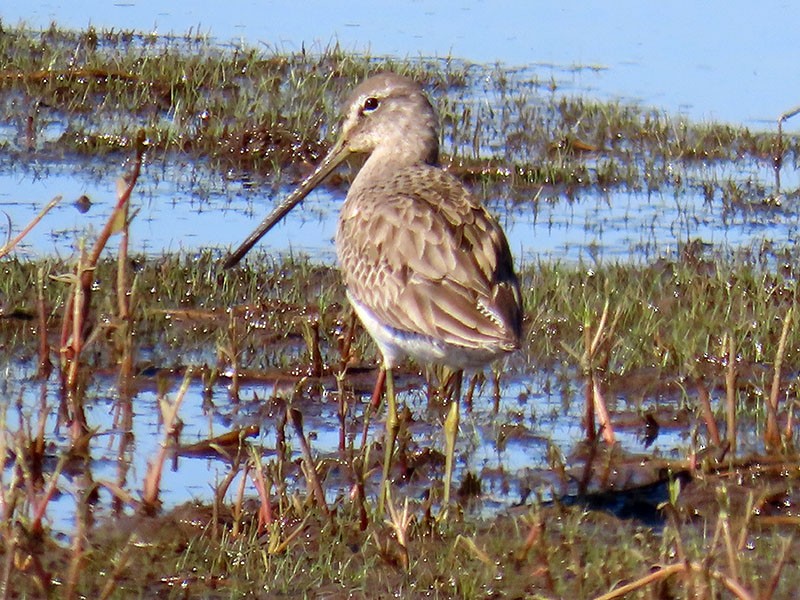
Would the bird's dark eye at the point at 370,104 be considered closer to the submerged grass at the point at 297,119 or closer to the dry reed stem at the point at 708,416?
the dry reed stem at the point at 708,416

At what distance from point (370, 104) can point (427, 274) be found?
5.42 feet

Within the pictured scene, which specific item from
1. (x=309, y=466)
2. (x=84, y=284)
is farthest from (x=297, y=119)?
(x=309, y=466)

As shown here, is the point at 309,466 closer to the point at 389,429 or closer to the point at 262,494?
the point at 262,494

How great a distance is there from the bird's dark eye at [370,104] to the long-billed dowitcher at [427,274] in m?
0.63

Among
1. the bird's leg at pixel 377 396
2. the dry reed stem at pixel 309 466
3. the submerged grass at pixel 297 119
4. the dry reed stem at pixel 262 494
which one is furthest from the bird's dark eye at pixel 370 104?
the submerged grass at pixel 297 119

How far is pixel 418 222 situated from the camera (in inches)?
242

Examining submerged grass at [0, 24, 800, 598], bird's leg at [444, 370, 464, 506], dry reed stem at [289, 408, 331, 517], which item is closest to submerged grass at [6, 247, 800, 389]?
submerged grass at [0, 24, 800, 598]

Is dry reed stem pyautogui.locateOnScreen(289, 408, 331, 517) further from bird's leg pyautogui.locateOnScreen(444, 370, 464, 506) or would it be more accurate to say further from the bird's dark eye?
the bird's dark eye

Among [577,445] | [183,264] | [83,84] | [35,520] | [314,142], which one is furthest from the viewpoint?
[83,84]

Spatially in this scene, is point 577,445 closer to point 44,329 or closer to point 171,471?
point 171,471

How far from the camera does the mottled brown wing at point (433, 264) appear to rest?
5.81 metres

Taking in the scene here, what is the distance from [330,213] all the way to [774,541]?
458cm

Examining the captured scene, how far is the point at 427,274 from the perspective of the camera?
6.00 metres

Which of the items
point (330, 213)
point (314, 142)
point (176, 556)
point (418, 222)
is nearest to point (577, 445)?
point (418, 222)
